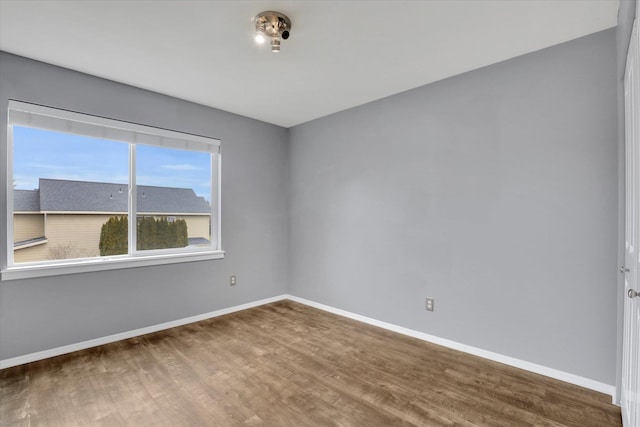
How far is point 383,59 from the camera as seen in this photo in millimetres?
2516

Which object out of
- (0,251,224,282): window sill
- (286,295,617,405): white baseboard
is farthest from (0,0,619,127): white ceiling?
(286,295,617,405): white baseboard

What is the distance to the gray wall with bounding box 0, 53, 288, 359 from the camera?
2533 mm

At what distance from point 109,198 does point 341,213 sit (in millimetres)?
2547

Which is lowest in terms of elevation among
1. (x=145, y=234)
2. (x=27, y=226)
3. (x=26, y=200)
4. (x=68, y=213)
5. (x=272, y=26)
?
(x=145, y=234)

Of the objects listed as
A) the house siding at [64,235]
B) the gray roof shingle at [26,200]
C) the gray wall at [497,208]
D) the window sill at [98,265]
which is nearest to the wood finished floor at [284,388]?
the gray wall at [497,208]

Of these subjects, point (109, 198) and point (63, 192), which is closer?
point (63, 192)

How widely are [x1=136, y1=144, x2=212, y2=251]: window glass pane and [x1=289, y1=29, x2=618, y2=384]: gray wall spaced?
173 centimetres

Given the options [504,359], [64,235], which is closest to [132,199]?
[64,235]

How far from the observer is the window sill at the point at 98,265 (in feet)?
8.18

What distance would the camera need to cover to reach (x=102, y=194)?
9.97ft

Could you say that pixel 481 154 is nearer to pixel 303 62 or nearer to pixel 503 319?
pixel 503 319

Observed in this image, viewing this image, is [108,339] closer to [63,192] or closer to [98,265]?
[98,265]

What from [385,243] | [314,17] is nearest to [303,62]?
[314,17]

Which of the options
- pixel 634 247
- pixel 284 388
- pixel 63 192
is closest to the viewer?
pixel 634 247
